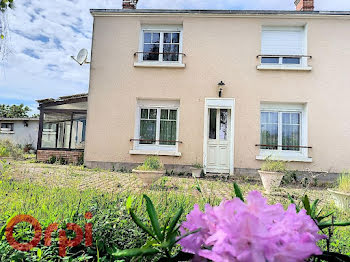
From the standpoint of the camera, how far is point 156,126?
959 cm

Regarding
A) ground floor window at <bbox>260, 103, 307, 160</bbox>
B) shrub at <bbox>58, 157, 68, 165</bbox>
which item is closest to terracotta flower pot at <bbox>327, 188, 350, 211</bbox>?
ground floor window at <bbox>260, 103, 307, 160</bbox>

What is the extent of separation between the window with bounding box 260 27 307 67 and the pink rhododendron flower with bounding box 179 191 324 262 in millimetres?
9848

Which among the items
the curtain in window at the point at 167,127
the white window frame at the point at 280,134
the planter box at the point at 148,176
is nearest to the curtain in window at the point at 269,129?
the white window frame at the point at 280,134

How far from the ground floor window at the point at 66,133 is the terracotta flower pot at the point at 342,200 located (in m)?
11.2

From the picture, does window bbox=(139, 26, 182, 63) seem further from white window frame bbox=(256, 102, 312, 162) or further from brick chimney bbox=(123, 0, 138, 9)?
white window frame bbox=(256, 102, 312, 162)

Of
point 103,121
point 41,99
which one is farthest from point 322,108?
point 41,99

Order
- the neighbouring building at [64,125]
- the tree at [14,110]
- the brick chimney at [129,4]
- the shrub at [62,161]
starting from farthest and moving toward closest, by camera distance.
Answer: the tree at [14,110]
the neighbouring building at [64,125]
the shrub at [62,161]
the brick chimney at [129,4]

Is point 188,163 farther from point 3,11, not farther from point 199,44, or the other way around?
point 3,11

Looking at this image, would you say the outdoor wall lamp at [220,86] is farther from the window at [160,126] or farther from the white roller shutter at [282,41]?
the white roller shutter at [282,41]

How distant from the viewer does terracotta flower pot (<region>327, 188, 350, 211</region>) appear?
14.4 ft

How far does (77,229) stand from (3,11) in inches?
166

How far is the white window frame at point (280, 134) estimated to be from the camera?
881 centimetres
